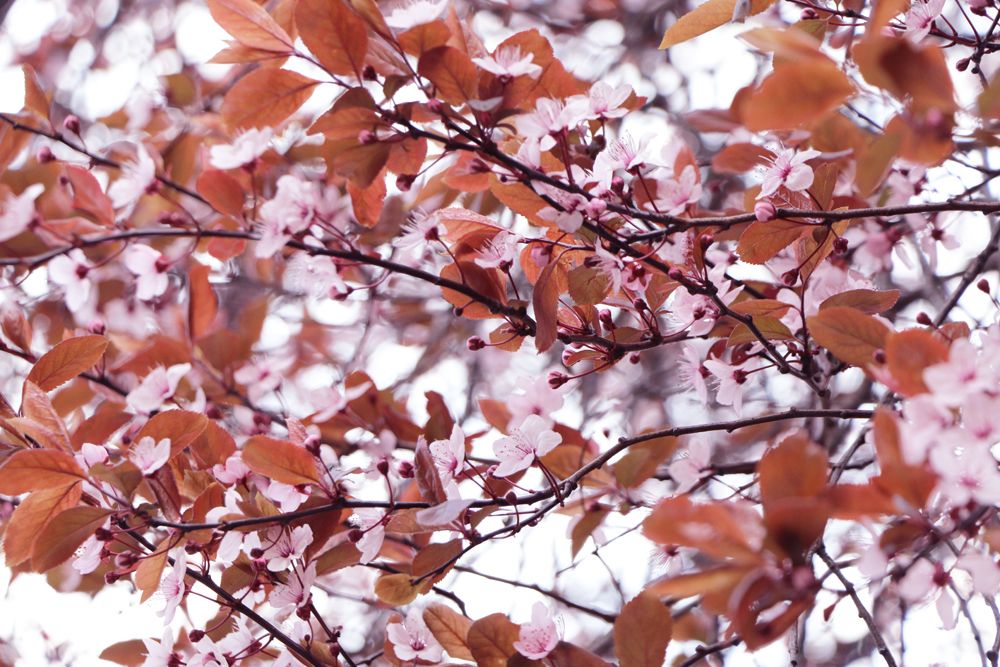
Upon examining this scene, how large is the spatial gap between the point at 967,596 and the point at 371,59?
3.05 feet

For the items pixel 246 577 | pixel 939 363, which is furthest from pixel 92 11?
pixel 939 363

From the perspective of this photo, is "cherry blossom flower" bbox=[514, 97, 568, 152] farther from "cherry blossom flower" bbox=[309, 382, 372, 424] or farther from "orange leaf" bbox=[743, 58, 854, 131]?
"cherry blossom flower" bbox=[309, 382, 372, 424]

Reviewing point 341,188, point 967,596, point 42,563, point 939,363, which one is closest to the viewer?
point 939,363

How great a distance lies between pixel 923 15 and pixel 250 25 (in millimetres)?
670

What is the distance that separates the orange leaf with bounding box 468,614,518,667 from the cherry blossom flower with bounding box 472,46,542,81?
514mm

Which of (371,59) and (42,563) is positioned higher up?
(371,59)

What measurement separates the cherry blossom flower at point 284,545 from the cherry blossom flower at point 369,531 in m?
0.05

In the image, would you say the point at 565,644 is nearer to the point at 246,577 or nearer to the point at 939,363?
the point at 246,577

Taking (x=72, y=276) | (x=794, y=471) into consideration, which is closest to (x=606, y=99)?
(x=794, y=471)

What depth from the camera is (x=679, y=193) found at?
0.99 meters

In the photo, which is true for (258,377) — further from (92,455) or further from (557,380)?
(557,380)

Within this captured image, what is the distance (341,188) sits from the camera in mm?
1783

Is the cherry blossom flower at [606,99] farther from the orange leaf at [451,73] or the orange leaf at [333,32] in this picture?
A: the orange leaf at [333,32]

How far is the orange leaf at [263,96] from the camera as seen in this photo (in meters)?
0.96
